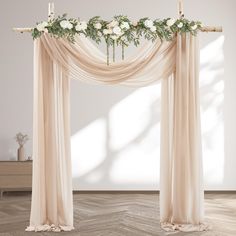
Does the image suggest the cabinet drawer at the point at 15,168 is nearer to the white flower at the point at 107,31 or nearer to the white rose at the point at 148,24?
the white flower at the point at 107,31

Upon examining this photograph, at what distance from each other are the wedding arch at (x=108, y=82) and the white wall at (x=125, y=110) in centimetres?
283

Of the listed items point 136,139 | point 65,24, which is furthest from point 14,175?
point 65,24

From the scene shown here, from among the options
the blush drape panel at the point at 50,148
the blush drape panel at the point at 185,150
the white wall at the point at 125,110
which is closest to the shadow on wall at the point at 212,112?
the white wall at the point at 125,110

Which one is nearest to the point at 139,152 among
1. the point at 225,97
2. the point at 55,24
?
the point at 225,97

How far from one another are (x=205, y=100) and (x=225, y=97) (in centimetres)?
38

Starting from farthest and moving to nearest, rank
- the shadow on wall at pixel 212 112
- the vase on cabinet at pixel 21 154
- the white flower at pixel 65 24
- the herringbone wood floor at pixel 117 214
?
the shadow on wall at pixel 212 112 < the vase on cabinet at pixel 21 154 < the herringbone wood floor at pixel 117 214 < the white flower at pixel 65 24

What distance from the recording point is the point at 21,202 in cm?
659

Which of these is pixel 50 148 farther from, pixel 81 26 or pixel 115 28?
pixel 115 28

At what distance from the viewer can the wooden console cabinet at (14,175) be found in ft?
23.1

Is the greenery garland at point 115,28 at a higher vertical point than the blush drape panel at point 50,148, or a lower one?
higher

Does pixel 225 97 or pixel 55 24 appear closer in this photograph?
pixel 55 24

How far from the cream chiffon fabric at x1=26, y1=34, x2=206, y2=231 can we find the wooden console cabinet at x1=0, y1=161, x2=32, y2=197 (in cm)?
253

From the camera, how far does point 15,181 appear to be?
7059 mm

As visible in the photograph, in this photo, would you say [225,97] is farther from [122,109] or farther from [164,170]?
[164,170]
